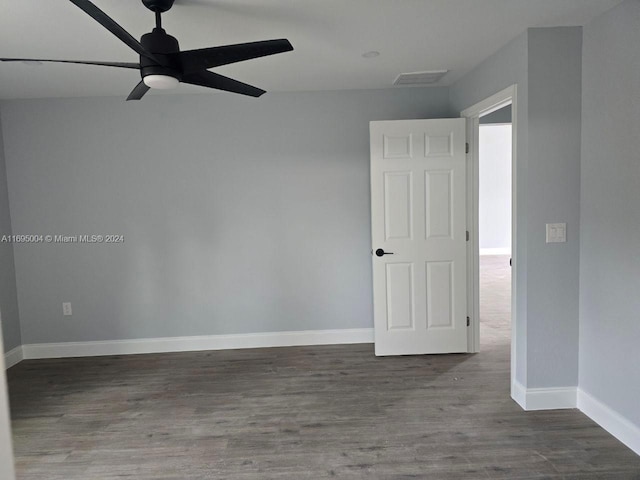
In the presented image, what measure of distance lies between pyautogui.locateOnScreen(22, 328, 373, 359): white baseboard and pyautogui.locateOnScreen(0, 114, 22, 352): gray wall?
0.71 feet

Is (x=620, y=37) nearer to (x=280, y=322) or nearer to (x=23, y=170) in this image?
(x=280, y=322)

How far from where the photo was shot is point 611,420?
7.74ft

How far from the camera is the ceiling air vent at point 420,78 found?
3291 mm

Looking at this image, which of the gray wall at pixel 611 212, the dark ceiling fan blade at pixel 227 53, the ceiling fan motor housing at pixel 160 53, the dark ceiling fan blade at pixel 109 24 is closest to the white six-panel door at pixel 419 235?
the gray wall at pixel 611 212

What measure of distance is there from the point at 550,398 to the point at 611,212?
1.25 m

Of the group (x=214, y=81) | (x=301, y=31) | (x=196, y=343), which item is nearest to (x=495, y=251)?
(x=196, y=343)

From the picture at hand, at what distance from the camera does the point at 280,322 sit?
12.9ft

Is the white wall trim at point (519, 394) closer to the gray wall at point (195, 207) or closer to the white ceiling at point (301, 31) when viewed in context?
the gray wall at point (195, 207)

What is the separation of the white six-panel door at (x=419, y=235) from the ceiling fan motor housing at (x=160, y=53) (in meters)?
1.98

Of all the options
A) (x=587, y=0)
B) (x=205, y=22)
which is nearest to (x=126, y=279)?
(x=205, y=22)

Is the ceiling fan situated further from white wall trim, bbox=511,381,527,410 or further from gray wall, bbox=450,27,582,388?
white wall trim, bbox=511,381,527,410

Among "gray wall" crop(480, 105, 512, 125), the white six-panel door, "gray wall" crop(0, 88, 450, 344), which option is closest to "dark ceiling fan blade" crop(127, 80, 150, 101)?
"gray wall" crop(0, 88, 450, 344)

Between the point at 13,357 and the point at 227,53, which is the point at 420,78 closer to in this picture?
the point at 227,53

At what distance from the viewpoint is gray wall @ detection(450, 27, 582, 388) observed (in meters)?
2.48
